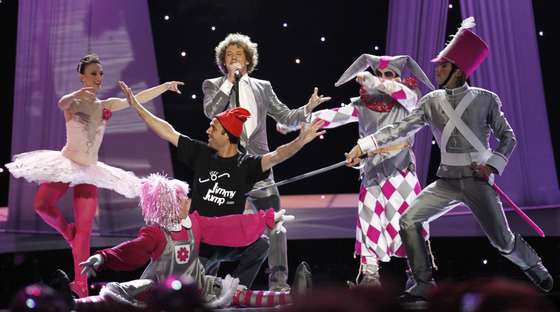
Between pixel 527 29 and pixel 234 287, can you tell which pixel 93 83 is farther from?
pixel 527 29

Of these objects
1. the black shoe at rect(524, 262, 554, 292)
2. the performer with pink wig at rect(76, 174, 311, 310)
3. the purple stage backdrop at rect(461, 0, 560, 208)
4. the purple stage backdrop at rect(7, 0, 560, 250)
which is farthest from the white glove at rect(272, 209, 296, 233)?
the purple stage backdrop at rect(461, 0, 560, 208)

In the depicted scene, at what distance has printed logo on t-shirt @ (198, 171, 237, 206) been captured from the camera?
15.1ft

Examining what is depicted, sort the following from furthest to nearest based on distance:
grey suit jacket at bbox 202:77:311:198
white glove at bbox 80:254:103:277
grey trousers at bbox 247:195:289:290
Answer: grey suit jacket at bbox 202:77:311:198
grey trousers at bbox 247:195:289:290
white glove at bbox 80:254:103:277

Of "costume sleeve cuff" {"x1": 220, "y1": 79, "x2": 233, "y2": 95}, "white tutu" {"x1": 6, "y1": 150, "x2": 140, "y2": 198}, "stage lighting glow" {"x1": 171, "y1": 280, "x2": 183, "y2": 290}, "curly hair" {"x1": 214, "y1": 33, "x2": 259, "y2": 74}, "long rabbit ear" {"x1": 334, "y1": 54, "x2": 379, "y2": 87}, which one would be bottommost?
"stage lighting glow" {"x1": 171, "y1": 280, "x2": 183, "y2": 290}

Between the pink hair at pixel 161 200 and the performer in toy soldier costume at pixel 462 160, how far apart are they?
1.17 metres

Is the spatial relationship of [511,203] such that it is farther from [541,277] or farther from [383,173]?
[383,173]

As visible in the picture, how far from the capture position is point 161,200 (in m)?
4.25

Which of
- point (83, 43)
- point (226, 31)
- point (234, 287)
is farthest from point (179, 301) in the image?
point (226, 31)

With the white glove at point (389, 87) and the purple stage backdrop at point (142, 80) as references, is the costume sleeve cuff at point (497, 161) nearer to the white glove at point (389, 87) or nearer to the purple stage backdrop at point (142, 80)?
the white glove at point (389, 87)

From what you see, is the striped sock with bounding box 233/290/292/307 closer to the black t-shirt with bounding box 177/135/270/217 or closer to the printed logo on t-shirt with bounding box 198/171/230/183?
the black t-shirt with bounding box 177/135/270/217

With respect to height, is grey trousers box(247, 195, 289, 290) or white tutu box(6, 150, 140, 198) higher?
white tutu box(6, 150, 140, 198)

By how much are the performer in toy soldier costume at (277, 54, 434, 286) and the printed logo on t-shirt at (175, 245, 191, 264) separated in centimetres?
125

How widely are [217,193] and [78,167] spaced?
3.39 ft

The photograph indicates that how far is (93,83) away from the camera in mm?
5203
